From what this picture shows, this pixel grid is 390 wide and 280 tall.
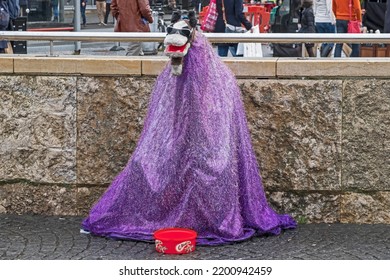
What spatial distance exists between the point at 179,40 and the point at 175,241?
1278mm

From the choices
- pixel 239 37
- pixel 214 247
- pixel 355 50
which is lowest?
pixel 214 247

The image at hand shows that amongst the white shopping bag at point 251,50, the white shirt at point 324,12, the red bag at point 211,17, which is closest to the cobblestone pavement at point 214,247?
the white shopping bag at point 251,50

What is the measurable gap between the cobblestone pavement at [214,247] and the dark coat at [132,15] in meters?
4.91

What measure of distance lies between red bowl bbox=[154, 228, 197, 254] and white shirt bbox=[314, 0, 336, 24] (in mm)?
7781

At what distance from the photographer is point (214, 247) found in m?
6.57

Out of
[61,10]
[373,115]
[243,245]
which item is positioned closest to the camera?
[243,245]

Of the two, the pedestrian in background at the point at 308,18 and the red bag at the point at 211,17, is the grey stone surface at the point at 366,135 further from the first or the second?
the pedestrian in background at the point at 308,18

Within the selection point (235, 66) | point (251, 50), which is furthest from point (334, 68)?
point (251, 50)

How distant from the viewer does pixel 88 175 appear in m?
7.42

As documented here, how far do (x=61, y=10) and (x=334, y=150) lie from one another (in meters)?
10.9

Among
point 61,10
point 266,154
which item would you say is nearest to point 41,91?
point 266,154

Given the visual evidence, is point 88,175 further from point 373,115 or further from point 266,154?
point 373,115

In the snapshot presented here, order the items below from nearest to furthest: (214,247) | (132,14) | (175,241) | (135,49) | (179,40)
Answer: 1. (175,241)
2. (179,40)
3. (214,247)
4. (135,49)
5. (132,14)

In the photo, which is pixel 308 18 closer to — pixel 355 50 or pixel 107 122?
pixel 355 50
